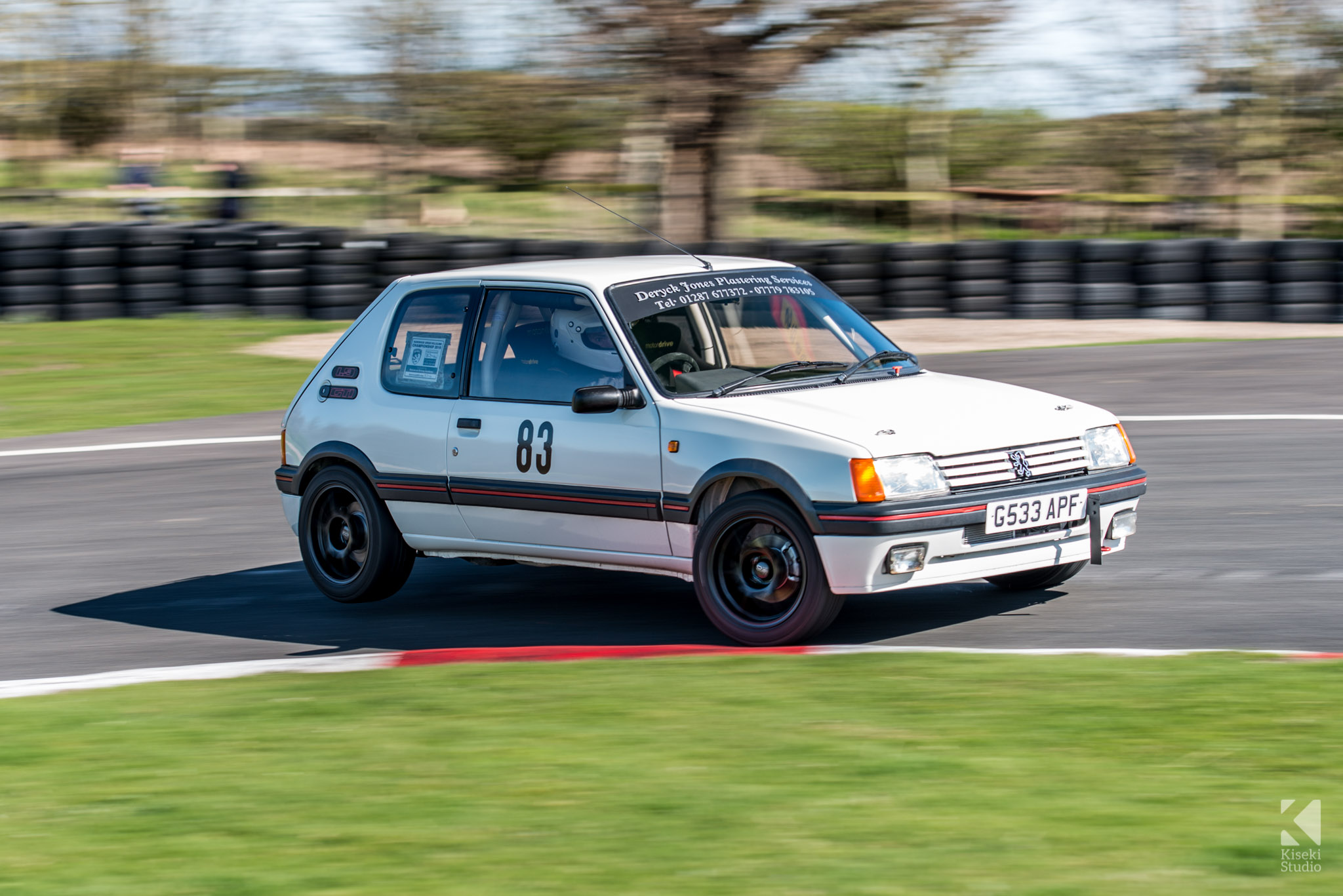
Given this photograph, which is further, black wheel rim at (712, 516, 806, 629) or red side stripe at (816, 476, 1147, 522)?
black wheel rim at (712, 516, 806, 629)

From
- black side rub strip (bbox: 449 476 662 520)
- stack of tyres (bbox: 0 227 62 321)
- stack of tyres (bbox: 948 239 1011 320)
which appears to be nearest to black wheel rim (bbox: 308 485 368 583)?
black side rub strip (bbox: 449 476 662 520)

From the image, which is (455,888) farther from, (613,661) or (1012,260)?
(1012,260)

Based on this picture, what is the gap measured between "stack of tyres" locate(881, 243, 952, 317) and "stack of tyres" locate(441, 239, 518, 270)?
15.2 ft

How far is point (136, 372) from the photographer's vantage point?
17.6m

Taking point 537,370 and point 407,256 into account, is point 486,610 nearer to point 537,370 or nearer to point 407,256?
point 537,370

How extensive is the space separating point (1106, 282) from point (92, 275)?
12.8 m

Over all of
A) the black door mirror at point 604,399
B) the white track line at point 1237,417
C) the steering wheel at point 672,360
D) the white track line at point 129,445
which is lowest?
the white track line at point 129,445

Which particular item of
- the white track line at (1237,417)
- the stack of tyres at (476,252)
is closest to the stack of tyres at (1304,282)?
the white track line at (1237,417)

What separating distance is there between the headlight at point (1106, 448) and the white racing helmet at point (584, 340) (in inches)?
77.5

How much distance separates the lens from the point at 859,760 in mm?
4570

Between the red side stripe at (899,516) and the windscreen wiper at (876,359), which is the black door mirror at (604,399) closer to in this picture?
the windscreen wiper at (876,359)

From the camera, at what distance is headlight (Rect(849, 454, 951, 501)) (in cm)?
598

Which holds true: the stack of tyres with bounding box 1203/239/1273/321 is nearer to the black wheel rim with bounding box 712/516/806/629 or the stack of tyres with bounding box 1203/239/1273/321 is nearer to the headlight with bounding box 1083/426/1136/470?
the headlight with bounding box 1083/426/1136/470

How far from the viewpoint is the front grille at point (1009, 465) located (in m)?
Result: 6.14
